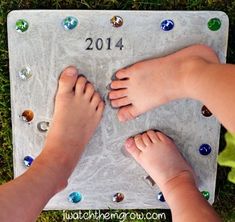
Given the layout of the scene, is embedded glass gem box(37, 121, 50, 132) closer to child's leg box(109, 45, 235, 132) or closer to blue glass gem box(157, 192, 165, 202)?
child's leg box(109, 45, 235, 132)

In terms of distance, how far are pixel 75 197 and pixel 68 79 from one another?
28cm

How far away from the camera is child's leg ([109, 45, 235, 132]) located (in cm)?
102

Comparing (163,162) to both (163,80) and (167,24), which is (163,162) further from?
(167,24)

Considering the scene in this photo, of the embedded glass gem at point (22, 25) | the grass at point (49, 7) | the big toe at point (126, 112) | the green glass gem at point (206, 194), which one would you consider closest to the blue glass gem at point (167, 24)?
the grass at point (49, 7)

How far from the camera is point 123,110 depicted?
3.70 ft

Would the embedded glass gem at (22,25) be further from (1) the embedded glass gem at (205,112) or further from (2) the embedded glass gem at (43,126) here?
(1) the embedded glass gem at (205,112)

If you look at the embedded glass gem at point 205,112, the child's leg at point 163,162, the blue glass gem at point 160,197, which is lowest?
the blue glass gem at point 160,197

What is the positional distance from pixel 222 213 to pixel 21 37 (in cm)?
64

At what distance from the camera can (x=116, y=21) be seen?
3.57 ft

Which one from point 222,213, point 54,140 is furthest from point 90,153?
point 222,213

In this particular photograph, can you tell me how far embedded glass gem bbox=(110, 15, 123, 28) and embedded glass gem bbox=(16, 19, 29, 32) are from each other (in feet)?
0.59

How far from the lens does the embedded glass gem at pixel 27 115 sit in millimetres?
1119

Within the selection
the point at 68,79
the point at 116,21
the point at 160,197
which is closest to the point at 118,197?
the point at 160,197

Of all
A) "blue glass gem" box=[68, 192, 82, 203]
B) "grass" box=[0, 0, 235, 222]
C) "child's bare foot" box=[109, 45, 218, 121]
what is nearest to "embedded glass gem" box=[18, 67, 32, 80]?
"grass" box=[0, 0, 235, 222]
